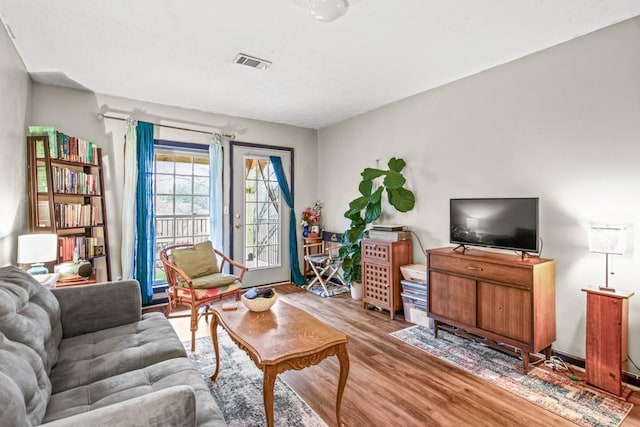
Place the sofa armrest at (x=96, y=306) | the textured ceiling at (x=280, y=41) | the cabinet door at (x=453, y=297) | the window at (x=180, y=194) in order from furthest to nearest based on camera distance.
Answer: the window at (x=180, y=194)
the cabinet door at (x=453, y=297)
the textured ceiling at (x=280, y=41)
the sofa armrest at (x=96, y=306)

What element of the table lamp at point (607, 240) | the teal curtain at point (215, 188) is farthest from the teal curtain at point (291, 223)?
the table lamp at point (607, 240)

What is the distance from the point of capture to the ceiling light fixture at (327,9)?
2047 mm

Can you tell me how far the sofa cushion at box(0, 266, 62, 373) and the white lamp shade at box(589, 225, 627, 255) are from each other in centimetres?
336

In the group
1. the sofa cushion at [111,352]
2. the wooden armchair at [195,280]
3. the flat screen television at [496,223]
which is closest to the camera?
the sofa cushion at [111,352]

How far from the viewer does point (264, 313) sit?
7.72ft

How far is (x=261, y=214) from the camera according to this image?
5.17 meters

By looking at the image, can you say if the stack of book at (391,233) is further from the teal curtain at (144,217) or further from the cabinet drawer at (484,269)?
the teal curtain at (144,217)

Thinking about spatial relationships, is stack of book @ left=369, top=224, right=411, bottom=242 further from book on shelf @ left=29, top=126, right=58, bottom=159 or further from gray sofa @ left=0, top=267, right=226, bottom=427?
book on shelf @ left=29, top=126, right=58, bottom=159

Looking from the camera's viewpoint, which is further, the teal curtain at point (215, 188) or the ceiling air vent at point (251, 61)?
the teal curtain at point (215, 188)

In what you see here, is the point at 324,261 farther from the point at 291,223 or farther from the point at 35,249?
the point at 35,249

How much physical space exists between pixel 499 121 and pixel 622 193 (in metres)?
1.15

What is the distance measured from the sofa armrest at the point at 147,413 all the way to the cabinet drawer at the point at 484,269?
7.98ft

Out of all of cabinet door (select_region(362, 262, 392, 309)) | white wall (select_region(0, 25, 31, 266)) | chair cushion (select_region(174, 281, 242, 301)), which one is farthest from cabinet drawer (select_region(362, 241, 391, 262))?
white wall (select_region(0, 25, 31, 266))

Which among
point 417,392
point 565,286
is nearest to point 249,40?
point 417,392
